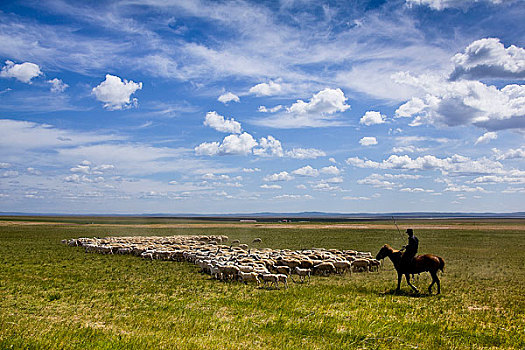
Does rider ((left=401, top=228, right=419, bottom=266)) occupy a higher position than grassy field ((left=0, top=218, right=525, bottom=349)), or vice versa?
rider ((left=401, top=228, right=419, bottom=266))

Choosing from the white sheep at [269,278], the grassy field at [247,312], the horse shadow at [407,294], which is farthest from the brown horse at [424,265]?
the white sheep at [269,278]

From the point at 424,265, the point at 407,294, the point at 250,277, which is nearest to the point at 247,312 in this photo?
the point at 250,277

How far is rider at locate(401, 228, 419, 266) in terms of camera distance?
15134 mm

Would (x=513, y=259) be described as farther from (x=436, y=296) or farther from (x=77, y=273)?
(x=77, y=273)

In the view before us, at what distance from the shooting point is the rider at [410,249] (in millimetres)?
15134

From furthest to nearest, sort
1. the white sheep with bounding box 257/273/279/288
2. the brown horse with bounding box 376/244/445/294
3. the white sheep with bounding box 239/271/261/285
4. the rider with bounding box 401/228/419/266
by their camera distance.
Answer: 1. the white sheep with bounding box 239/271/261/285
2. the white sheep with bounding box 257/273/279/288
3. the brown horse with bounding box 376/244/445/294
4. the rider with bounding box 401/228/419/266

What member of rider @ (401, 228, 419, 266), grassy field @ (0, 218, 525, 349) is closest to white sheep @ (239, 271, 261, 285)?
grassy field @ (0, 218, 525, 349)

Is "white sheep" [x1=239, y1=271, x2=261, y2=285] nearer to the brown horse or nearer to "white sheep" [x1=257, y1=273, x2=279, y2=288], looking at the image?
"white sheep" [x1=257, y1=273, x2=279, y2=288]

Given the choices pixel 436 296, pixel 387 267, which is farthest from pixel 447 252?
pixel 436 296

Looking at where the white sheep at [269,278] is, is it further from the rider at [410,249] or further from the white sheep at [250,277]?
the rider at [410,249]

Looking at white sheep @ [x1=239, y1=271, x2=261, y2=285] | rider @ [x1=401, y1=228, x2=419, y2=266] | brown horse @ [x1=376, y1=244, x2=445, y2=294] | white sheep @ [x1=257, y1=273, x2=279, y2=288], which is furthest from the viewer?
white sheep @ [x1=239, y1=271, x2=261, y2=285]

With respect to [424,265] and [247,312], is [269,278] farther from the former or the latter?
[424,265]

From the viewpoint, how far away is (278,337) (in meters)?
9.91

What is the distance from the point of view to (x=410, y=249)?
15320mm
